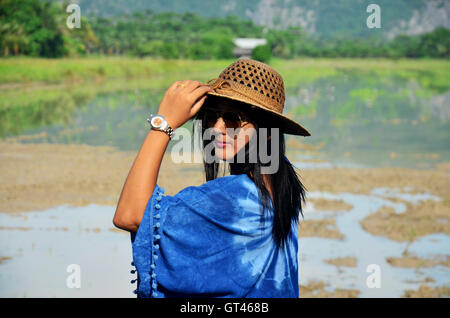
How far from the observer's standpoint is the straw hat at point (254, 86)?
1.65m

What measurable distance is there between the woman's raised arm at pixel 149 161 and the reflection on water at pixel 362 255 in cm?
393

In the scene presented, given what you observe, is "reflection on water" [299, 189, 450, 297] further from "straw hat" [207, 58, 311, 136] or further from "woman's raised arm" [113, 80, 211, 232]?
"woman's raised arm" [113, 80, 211, 232]

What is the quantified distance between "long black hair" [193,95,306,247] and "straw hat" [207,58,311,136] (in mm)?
29

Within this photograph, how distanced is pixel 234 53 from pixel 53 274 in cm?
4093

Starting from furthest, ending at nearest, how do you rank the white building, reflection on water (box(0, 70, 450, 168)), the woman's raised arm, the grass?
1. the white building
2. the grass
3. reflection on water (box(0, 70, 450, 168))
4. the woman's raised arm

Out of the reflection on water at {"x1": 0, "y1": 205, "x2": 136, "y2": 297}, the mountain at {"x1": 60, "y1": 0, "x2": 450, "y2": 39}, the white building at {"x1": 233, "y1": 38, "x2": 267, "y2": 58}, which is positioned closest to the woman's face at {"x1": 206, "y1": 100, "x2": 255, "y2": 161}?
the reflection on water at {"x1": 0, "y1": 205, "x2": 136, "y2": 297}

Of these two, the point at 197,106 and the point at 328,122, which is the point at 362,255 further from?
the point at 328,122

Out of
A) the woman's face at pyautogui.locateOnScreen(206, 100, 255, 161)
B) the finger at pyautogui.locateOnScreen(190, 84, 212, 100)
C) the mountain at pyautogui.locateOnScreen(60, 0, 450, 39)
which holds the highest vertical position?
the mountain at pyautogui.locateOnScreen(60, 0, 450, 39)

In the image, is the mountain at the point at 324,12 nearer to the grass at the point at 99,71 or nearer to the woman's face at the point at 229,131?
the grass at the point at 99,71

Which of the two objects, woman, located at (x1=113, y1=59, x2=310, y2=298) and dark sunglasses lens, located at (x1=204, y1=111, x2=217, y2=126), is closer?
woman, located at (x1=113, y1=59, x2=310, y2=298)

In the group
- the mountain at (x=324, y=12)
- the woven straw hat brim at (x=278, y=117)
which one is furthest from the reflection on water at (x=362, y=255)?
the mountain at (x=324, y=12)

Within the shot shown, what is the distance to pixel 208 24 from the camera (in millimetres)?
69250

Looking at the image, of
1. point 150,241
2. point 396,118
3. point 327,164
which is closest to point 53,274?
point 150,241

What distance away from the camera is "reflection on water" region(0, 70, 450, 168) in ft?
40.0
